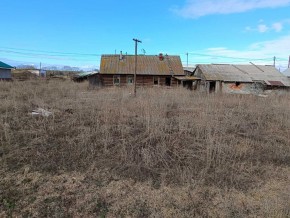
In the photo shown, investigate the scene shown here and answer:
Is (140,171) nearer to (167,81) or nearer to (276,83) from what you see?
(167,81)

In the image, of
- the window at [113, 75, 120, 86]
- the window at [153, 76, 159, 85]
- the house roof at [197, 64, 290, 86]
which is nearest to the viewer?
the house roof at [197, 64, 290, 86]

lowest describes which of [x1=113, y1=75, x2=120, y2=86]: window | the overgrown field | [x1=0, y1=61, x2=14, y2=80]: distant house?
the overgrown field

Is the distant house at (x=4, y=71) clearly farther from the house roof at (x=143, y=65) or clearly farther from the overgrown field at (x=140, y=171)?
the overgrown field at (x=140, y=171)

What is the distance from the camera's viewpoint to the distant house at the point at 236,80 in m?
26.8

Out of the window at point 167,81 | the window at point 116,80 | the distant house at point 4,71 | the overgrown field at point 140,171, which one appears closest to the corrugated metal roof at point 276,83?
the window at point 167,81

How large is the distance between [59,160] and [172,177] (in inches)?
90.9

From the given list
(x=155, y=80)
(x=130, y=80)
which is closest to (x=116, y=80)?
(x=130, y=80)

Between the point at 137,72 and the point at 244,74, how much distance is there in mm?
13155

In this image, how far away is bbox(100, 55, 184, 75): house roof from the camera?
27656 millimetres

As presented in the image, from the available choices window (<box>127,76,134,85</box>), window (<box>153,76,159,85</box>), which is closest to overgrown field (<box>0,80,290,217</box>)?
window (<box>127,76,134,85</box>)

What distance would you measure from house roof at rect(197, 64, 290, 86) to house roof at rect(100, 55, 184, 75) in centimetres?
327

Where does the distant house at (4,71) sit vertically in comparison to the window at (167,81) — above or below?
above

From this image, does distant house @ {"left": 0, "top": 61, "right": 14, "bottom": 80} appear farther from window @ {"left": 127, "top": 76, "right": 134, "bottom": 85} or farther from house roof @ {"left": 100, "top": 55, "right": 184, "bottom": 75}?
window @ {"left": 127, "top": 76, "right": 134, "bottom": 85}

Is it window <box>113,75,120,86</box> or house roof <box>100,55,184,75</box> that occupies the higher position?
house roof <box>100,55,184,75</box>
